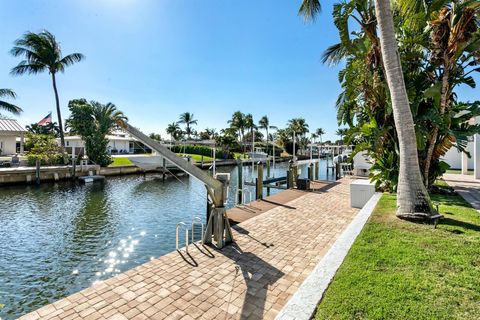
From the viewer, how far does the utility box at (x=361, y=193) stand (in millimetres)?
9734

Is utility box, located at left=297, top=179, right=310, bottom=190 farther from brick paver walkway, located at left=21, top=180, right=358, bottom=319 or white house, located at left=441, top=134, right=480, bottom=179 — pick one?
white house, located at left=441, top=134, right=480, bottom=179

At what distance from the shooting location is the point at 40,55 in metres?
25.4

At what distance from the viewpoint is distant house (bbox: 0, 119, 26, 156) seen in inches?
1013

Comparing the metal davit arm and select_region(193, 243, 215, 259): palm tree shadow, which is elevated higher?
the metal davit arm

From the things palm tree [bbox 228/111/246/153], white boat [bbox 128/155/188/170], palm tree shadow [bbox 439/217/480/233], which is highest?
palm tree [bbox 228/111/246/153]

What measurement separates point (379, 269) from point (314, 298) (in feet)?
4.58

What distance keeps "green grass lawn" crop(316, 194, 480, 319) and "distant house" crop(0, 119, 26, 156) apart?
33725 millimetres

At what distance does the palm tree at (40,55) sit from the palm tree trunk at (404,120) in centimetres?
2863

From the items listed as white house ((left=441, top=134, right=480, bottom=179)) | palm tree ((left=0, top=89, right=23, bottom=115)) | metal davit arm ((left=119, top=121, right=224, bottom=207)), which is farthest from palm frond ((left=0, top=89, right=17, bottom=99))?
white house ((left=441, top=134, right=480, bottom=179))

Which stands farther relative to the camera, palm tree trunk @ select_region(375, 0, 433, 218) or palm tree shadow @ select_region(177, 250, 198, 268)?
palm tree trunk @ select_region(375, 0, 433, 218)

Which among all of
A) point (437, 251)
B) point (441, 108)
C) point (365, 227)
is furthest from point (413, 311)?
point (441, 108)

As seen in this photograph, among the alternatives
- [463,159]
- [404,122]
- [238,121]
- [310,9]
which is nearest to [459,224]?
[404,122]

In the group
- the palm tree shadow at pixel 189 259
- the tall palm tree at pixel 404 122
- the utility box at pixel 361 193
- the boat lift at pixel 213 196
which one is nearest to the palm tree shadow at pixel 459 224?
the tall palm tree at pixel 404 122

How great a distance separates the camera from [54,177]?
2081 centimetres
